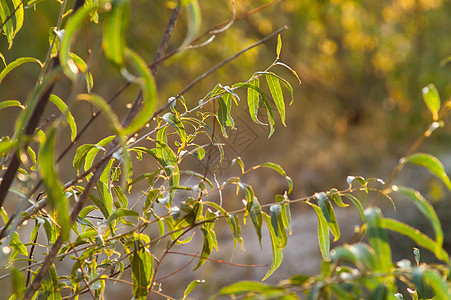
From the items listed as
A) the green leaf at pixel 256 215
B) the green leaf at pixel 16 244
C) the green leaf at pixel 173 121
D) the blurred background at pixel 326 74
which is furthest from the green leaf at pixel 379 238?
the blurred background at pixel 326 74

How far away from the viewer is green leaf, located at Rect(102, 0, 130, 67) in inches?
12.7

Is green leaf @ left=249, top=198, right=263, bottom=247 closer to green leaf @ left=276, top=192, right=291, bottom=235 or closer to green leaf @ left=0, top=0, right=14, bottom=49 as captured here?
green leaf @ left=276, top=192, right=291, bottom=235

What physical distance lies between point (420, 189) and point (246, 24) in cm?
126

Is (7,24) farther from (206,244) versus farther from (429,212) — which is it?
(429,212)

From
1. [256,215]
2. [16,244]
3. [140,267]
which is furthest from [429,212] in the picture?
[16,244]

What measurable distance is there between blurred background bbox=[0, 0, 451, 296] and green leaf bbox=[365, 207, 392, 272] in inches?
86.6

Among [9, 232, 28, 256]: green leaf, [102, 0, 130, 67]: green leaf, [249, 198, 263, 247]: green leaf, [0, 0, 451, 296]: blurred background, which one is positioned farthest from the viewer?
[0, 0, 451, 296]: blurred background

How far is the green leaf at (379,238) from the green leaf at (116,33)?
18 centimetres

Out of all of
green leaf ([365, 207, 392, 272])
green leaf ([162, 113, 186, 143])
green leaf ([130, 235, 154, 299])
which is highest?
green leaf ([162, 113, 186, 143])

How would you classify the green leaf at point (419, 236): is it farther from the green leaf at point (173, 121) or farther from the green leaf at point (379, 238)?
the green leaf at point (173, 121)

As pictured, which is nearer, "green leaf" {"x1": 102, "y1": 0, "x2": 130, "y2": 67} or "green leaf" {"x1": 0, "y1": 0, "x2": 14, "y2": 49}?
"green leaf" {"x1": 102, "y1": 0, "x2": 130, "y2": 67}

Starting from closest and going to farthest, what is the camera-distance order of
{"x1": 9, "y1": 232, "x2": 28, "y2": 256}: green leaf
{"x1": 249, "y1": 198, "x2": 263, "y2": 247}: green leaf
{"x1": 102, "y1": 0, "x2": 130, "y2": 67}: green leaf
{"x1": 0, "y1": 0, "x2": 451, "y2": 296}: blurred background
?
{"x1": 102, "y1": 0, "x2": 130, "y2": 67}: green leaf, {"x1": 249, "y1": 198, "x2": 263, "y2": 247}: green leaf, {"x1": 9, "y1": 232, "x2": 28, "y2": 256}: green leaf, {"x1": 0, "y1": 0, "x2": 451, "y2": 296}: blurred background

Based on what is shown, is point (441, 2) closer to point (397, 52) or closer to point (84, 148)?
point (397, 52)

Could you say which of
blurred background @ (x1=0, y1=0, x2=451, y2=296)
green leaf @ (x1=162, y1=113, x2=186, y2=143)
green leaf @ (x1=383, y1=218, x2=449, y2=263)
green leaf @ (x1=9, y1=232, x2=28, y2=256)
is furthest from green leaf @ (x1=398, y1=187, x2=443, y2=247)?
blurred background @ (x1=0, y1=0, x2=451, y2=296)
